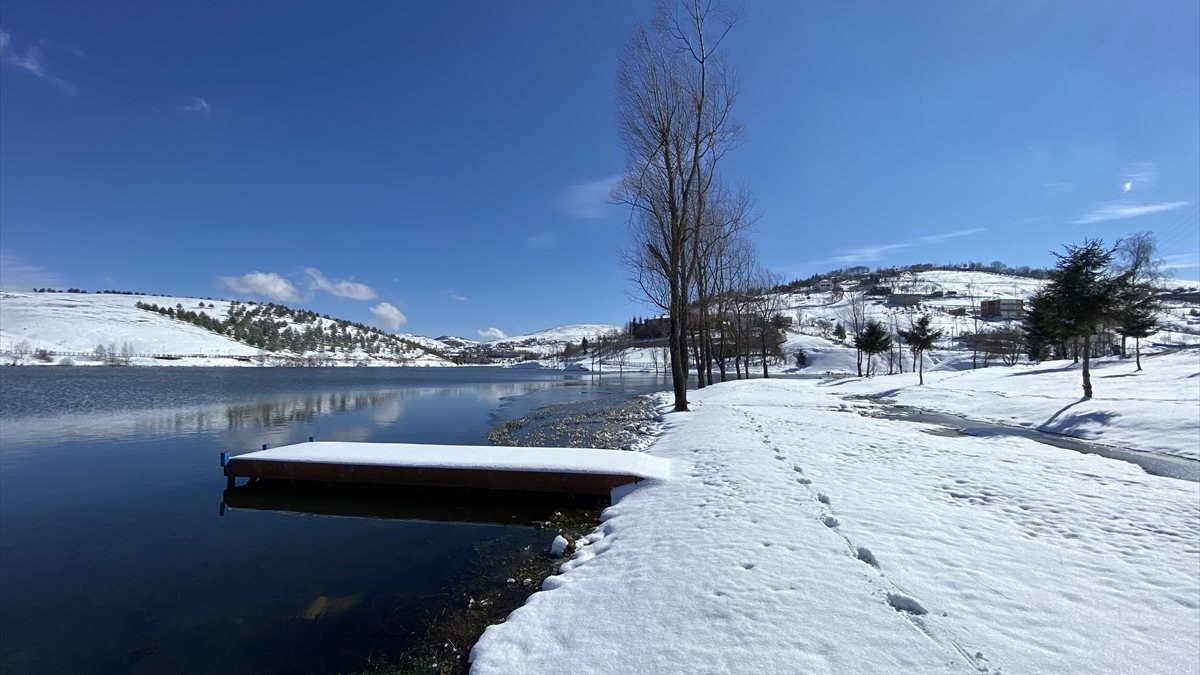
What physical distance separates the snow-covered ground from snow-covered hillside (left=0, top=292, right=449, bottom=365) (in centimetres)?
14769

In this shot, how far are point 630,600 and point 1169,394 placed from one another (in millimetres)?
27692

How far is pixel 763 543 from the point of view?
218 inches

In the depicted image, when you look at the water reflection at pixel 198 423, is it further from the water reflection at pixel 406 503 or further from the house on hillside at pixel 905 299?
the house on hillside at pixel 905 299

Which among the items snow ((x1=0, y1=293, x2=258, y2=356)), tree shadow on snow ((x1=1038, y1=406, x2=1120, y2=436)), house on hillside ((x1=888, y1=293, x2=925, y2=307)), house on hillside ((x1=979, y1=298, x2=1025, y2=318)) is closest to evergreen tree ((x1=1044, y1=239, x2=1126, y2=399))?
tree shadow on snow ((x1=1038, y1=406, x2=1120, y2=436))

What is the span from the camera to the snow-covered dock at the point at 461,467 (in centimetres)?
952

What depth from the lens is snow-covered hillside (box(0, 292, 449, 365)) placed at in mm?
116688

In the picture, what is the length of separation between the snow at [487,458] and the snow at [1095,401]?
46.5ft

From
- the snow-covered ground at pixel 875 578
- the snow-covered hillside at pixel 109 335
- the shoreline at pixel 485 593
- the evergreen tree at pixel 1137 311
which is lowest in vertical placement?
the shoreline at pixel 485 593

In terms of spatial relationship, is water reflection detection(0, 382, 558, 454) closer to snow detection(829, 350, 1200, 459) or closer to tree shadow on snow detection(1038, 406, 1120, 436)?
tree shadow on snow detection(1038, 406, 1120, 436)

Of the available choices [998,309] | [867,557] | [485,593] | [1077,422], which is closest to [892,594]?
[867,557]

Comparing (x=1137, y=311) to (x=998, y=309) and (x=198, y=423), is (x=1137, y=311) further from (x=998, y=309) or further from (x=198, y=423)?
(x=998, y=309)

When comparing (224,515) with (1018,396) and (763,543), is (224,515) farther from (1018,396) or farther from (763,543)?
(1018,396)

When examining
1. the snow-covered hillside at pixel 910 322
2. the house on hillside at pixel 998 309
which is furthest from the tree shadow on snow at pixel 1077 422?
the house on hillside at pixel 998 309

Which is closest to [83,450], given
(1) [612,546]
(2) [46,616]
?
(2) [46,616]
